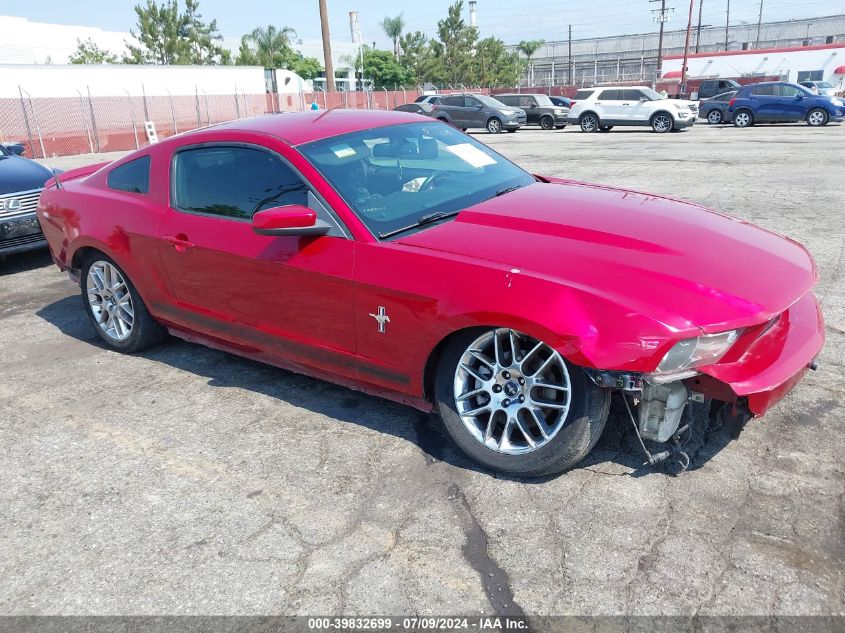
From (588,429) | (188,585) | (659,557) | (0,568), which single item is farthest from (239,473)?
(659,557)

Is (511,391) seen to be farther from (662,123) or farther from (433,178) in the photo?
(662,123)

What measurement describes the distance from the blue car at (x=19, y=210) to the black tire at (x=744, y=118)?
2372cm

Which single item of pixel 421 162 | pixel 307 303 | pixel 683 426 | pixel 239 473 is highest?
pixel 421 162

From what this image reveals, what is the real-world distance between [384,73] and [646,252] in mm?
72349

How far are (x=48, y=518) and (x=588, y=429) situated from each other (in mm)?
2401

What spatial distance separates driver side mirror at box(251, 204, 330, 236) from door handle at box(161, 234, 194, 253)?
2.77 feet

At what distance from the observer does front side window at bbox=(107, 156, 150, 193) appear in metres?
4.66

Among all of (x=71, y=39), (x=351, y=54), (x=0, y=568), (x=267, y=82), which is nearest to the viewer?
(x=0, y=568)

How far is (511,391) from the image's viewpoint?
3.21 meters

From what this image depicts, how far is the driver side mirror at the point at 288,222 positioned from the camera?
3.51m

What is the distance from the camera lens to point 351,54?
281 ft

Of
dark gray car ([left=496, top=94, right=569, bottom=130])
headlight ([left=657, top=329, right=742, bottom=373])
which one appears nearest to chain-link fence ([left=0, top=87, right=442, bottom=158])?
dark gray car ([left=496, top=94, right=569, bottom=130])

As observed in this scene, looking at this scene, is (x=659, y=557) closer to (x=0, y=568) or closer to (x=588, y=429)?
(x=588, y=429)

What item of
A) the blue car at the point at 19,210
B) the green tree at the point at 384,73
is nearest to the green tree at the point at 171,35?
the green tree at the point at 384,73
